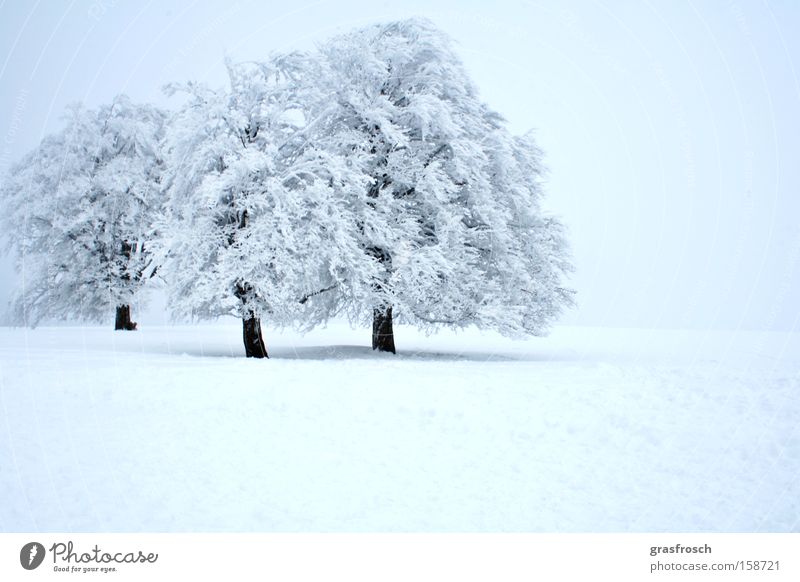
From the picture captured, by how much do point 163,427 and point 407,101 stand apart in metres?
13.9

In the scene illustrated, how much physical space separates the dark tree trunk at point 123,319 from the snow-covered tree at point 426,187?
525 inches

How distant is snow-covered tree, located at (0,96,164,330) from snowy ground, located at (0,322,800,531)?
12056 millimetres

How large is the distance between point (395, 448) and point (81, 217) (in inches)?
786

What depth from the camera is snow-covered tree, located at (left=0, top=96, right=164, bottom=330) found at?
83.6 feet

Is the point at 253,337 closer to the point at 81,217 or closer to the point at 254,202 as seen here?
the point at 254,202

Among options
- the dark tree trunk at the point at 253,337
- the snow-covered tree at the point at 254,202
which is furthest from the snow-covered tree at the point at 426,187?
the dark tree trunk at the point at 253,337

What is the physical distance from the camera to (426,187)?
19.1 metres

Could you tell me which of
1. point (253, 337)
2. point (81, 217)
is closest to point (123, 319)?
point (81, 217)

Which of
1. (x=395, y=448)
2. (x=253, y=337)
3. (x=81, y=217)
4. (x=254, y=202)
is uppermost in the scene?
(x=81, y=217)

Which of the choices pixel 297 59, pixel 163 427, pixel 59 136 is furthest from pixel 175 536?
pixel 59 136

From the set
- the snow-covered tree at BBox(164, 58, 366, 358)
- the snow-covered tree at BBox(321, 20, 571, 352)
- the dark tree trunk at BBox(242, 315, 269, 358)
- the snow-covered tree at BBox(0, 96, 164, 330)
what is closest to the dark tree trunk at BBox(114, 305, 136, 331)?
the snow-covered tree at BBox(0, 96, 164, 330)

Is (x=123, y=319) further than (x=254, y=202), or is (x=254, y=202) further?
(x=123, y=319)
